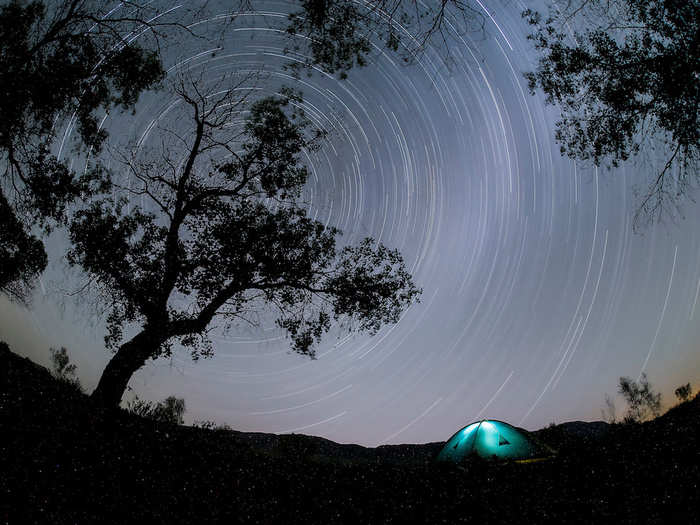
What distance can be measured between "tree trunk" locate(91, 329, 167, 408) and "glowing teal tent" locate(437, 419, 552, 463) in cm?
1150

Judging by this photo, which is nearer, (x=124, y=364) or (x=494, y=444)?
(x=494, y=444)

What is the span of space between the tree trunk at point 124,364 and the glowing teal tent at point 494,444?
11.5 meters

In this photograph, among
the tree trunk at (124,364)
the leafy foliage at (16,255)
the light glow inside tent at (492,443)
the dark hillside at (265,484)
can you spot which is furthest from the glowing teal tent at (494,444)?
the leafy foliage at (16,255)

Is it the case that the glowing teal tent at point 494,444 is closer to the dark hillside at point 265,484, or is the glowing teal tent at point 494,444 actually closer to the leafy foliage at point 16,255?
the dark hillside at point 265,484

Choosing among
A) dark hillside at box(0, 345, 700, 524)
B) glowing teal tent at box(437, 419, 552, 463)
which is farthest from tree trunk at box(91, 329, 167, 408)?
glowing teal tent at box(437, 419, 552, 463)

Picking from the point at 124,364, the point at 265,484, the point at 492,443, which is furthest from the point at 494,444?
the point at 124,364

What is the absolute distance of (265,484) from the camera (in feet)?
19.4

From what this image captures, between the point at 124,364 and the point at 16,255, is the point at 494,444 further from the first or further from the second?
the point at 16,255

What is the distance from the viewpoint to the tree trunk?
39.0 ft

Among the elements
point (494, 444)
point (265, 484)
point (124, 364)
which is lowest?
point (265, 484)

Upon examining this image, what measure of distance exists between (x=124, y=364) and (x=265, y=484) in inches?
354

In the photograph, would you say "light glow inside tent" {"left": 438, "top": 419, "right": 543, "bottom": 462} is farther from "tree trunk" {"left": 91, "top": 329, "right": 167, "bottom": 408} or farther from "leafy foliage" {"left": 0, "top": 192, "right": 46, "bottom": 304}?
"leafy foliage" {"left": 0, "top": 192, "right": 46, "bottom": 304}

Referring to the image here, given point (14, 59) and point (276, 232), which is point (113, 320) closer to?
point (276, 232)

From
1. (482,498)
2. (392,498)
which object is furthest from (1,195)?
(482,498)
